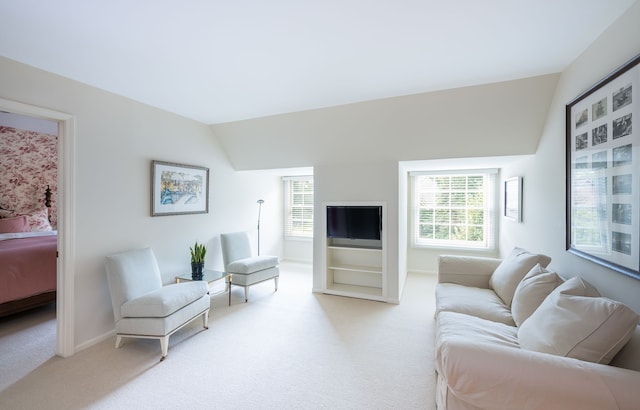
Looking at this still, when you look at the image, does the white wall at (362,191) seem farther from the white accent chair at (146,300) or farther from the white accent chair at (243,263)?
the white accent chair at (146,300)

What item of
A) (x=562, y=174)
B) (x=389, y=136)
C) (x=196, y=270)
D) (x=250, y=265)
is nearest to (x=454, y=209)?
(x=389, y=136)

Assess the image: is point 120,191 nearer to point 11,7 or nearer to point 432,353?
point 11,7

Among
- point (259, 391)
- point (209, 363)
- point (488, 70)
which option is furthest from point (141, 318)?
point (488, 70)

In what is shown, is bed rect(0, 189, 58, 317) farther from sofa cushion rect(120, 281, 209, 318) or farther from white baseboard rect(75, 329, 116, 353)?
sofa cushion rect(120, 281, 209, 318)

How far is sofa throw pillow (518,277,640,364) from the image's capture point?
48.9 inches

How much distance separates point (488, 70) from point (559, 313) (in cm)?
199

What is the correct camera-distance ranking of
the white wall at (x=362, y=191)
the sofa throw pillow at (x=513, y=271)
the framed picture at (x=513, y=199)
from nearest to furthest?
the sofa throw pillow at (x=513, y=271) → the framed picture at (x=513, y=199) → the white wall at (x=362, y=191)

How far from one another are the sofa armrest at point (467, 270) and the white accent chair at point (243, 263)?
2397mm

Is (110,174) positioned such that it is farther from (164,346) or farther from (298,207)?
(298,207)

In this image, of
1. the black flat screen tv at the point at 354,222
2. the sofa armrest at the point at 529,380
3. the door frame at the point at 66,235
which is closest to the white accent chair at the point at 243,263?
the black flat screen tv at the point at 354,222

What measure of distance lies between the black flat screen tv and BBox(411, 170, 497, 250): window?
1746 millimetres

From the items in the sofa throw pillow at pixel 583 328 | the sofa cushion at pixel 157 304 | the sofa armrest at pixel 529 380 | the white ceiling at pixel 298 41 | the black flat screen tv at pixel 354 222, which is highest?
the white ceiling at pixel 298 41

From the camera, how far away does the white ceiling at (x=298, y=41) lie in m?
1.58

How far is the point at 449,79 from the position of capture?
8.23 feet
